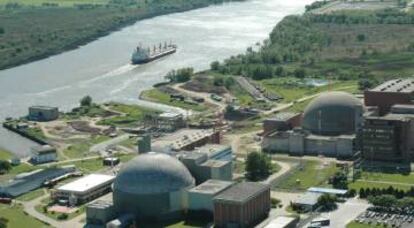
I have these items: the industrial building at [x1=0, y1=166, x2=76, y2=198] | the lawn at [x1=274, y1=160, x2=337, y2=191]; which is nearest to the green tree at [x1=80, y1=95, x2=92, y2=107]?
the industrial building at [x1=0, y1=166, x2=76, y2=198]

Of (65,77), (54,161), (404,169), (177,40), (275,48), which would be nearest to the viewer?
(404,169)

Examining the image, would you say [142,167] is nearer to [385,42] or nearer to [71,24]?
[385,42]

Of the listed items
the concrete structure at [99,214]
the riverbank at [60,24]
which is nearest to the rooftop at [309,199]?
the concrete structure at [99,214]

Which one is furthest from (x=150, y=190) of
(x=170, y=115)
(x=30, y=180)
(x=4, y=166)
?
(x=170, y=115)

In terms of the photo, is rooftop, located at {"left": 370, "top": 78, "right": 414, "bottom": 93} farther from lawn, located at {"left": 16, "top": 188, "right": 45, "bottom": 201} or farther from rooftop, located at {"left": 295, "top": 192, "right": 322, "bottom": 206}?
lawn, located at {"left": 16, "top": 188, "right": 45, "bottom": 201}

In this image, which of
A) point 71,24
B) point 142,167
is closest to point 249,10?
point 71,24

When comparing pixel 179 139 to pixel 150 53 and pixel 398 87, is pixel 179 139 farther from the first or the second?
pixel 150 53
